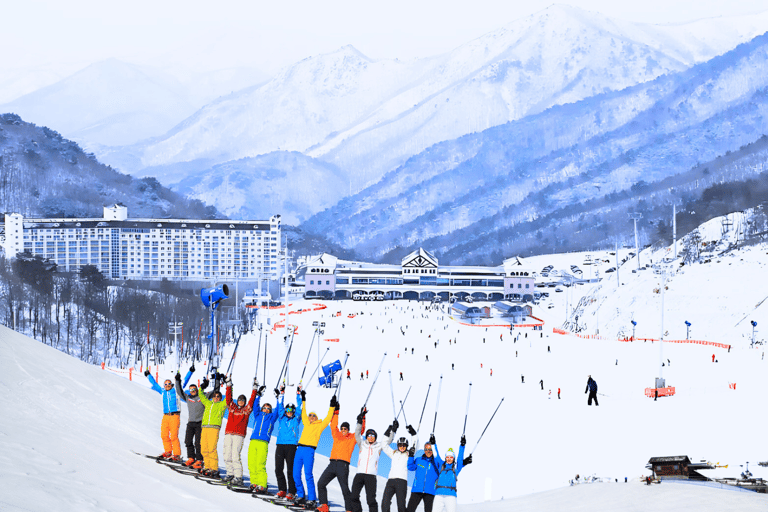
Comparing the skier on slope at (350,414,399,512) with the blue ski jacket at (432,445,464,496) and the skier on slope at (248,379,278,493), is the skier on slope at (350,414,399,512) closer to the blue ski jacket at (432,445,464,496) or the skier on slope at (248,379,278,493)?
the blue ski jacket at (432,445,464,496)

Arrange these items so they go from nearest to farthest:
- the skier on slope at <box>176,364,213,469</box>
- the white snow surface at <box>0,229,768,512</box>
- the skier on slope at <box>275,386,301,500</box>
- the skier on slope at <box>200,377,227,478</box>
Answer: the white snow surface at <box>0,229,768,512</box>
the skier on slope at <box>275,386,301,500</box>
the skier on slope at <box>200,377,227,478</box>
the skier on slope at <box>176,364,213,469</box>

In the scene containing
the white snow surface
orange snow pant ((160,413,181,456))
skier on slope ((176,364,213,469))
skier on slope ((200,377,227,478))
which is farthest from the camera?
orange snow pant ((160,413,181,456))

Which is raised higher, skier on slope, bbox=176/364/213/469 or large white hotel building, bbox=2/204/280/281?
large white hotel building, bbox=2/204/280/281

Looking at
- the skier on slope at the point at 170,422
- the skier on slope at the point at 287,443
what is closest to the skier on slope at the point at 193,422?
the skier on slope at the point at 170,422

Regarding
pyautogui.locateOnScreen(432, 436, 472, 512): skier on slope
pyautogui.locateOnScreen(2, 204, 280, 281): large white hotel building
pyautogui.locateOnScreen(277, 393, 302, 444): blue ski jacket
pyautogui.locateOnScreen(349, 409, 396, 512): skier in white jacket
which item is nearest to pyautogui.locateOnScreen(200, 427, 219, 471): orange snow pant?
pyautogui.locateOnScreen(277, 393, 302, 444): blue ski jacket

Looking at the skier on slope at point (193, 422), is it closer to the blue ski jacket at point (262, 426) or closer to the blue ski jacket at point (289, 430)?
the blue ski jacket at point (262, 426)

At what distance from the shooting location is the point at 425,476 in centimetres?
1138

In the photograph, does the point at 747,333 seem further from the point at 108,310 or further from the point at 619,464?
the point at 108,310

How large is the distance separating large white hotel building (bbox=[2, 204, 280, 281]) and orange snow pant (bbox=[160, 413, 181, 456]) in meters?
113

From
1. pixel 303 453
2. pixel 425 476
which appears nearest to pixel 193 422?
pixel 303 453

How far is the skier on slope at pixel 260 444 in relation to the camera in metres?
12.3

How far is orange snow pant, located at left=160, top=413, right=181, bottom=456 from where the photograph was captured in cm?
1330

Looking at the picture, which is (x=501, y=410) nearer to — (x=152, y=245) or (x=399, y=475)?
(x=399, y=475)

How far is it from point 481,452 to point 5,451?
1711 centimetres
